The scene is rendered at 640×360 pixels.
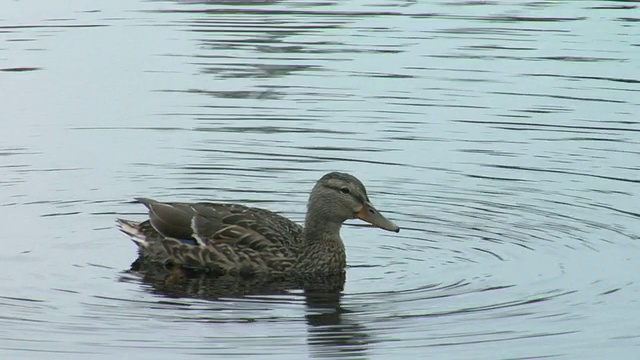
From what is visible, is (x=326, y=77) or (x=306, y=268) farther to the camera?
(x=326, y=77)

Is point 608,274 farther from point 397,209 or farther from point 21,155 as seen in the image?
point 21,155

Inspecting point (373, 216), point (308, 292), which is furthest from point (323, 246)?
point (308, 292)

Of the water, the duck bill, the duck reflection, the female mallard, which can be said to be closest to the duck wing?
the female mallard

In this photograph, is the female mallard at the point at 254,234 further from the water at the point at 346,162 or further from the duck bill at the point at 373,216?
the water at the point at 346,162

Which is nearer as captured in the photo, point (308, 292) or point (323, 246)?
point (308, 292)

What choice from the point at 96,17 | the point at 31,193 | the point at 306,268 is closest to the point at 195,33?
the point at 96,17

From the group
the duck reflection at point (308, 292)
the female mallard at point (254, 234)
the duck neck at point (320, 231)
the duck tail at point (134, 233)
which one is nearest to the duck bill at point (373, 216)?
the female mallard at point (254, 234)

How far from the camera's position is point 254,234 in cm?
1305

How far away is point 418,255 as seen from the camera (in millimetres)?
13000

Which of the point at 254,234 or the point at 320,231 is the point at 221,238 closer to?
the point at 254,234

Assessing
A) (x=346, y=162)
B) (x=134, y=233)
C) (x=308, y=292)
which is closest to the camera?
(x=308, y=292)

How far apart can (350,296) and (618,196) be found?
12.1 feet

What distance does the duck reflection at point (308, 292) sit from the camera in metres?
10.6

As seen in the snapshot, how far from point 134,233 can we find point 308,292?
1708 millimetres
